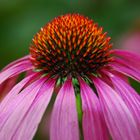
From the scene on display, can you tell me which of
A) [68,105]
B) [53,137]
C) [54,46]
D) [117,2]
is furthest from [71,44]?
[117,2]

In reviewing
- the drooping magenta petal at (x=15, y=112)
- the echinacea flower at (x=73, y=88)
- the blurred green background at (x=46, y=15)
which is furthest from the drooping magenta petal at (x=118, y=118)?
the blurred green background at (x=46, y=15)

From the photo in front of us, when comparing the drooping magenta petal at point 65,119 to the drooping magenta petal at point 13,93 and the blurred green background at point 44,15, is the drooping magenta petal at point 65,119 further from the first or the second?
the blurred green background at point 44,15

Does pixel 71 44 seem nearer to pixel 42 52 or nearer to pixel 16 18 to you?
pixel 42 52

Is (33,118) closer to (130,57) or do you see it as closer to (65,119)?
(65,119)

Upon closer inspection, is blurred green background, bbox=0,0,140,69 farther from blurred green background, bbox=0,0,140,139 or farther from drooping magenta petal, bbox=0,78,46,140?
drooping magenta petal, bbox=0,78,46,140

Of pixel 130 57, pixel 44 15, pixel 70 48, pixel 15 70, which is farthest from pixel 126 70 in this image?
pixel 44 15

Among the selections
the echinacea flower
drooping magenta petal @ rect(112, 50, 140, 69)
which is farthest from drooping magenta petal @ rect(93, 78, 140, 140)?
drooping magenta petal @ rect(112, 50, 140, 69)
